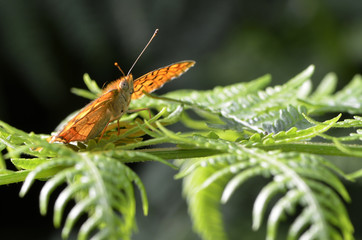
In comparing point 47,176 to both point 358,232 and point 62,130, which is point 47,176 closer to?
point 62,130

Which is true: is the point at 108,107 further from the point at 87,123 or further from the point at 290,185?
the point at 290,185

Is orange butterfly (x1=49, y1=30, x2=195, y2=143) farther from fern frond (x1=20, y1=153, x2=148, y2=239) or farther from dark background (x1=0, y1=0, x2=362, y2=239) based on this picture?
dark background (x1=0, y1=0, x2=362, y2=239)

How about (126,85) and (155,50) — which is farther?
(155,50)

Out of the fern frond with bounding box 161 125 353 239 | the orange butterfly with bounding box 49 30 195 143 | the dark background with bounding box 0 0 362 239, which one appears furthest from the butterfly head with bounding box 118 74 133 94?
the dark background with bounding box 0 0 362 239

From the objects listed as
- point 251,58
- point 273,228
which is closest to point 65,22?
point 251,58

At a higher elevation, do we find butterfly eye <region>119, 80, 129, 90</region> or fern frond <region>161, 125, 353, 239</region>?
butterfly eye <region>119, 80, 129, 90</region>

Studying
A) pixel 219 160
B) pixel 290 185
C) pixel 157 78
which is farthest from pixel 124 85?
pixel 290 185

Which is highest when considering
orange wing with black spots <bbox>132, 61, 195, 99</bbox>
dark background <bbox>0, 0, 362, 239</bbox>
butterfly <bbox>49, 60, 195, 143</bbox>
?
butterfly <bbox>49, 60, 195, 143</bbox>
